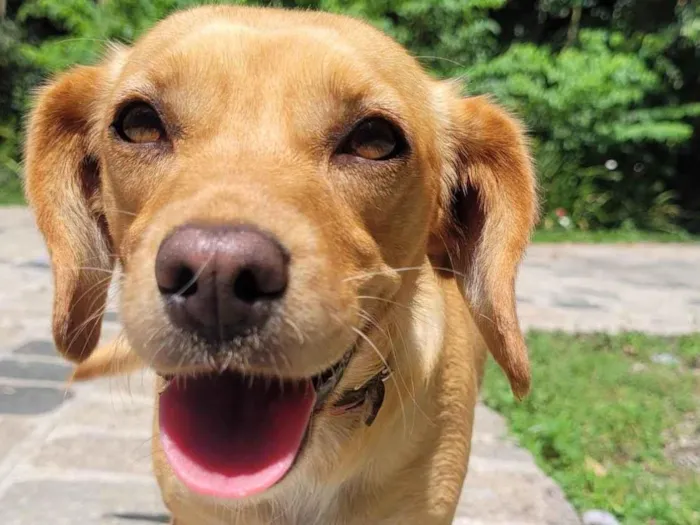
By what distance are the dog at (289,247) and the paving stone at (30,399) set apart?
3.29 feet

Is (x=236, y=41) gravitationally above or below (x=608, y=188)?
above

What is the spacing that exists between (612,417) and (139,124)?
8.96 feet

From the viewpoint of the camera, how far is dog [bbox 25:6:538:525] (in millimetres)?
1449

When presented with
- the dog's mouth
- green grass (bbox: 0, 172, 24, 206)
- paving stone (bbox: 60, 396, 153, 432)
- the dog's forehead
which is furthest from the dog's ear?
green grass (bbox: 0, 172, 24, 206)

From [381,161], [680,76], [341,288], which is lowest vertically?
[680,76]

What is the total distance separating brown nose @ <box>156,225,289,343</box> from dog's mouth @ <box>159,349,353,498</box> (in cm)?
23

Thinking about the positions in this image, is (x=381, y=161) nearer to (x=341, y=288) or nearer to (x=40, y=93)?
(x=341, y=288)

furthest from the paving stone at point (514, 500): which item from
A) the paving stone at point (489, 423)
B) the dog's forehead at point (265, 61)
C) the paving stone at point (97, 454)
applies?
the dog's forehead at point (265, 61)

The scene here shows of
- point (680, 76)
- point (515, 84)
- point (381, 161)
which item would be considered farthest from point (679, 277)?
point (381, 161)

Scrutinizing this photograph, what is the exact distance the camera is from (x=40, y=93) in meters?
2.32

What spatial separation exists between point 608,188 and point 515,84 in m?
2.83

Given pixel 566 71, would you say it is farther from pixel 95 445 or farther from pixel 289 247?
pixel 289 247

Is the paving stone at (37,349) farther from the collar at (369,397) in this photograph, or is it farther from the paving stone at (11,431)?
the collar at (369,397)

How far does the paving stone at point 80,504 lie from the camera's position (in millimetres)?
2607
